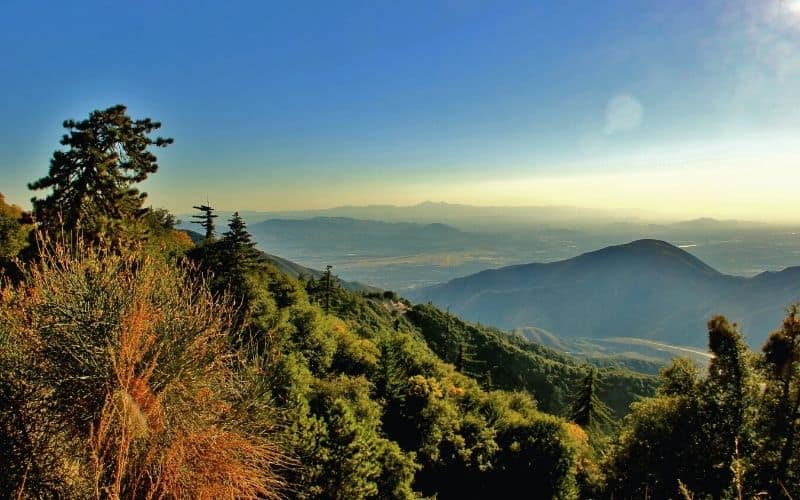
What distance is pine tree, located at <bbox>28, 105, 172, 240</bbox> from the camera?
17422mm

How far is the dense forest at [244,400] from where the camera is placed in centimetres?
625

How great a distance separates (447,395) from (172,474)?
27048 mm

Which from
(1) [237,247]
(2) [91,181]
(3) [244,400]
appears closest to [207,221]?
(1) [237,247]

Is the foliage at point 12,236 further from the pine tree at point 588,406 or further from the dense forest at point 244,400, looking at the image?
the pine tree at point 588,406

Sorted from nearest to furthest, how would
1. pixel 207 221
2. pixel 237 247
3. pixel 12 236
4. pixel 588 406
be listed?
1. pixel 12 236
2. pixel 237 247
3. pixel 588 406
4. pixel 207 221

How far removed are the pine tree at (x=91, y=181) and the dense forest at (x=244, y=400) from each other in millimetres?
76

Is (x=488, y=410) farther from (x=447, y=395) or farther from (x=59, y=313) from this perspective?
(x=59, y=313)

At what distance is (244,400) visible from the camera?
26.5 ft

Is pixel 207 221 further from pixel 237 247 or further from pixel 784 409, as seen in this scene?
pixel 784 409

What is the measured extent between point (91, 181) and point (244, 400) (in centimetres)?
1593

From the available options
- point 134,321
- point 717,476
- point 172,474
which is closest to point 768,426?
point 717,476

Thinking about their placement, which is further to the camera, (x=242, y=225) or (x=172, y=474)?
(x=242, y=225)

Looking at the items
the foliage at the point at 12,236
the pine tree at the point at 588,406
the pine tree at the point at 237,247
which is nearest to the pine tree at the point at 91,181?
the foliage at the point at 12,236

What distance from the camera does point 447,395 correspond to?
31.2 meters
